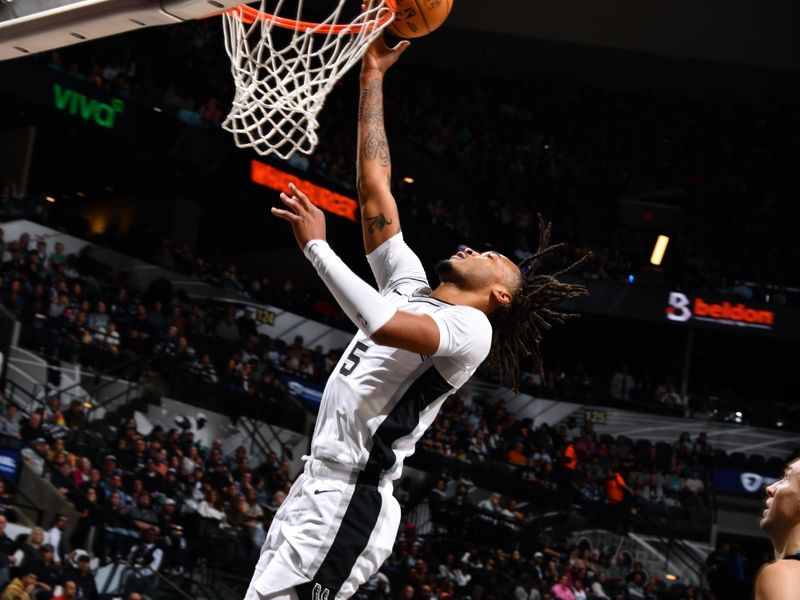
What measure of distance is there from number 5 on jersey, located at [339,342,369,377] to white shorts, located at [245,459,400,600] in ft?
0.97

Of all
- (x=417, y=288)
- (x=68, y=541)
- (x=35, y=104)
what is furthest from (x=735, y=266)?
(x=417, y=288)

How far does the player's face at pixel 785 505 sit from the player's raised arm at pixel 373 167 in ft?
5.07

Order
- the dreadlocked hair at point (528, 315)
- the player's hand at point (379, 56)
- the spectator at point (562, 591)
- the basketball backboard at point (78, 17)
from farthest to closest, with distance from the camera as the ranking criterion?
1. the spectator at point (562, 591)
2. the player's hand at point (379, 56)
3. the dreadlocked hair at point (528, 315)
4. the basketball backboard at point (78, 17)

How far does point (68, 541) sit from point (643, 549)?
895cm

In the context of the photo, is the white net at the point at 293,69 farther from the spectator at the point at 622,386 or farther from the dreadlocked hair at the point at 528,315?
the spectator at the point at 622,386

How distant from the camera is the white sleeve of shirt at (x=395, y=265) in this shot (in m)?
4.00

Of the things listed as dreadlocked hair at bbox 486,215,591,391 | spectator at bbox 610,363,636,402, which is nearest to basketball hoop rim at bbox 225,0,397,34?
dreadlocked hair at bbox 486,215,591,391

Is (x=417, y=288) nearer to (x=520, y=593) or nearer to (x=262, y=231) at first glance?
(x=520, y=593)

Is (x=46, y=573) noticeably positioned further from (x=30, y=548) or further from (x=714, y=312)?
(x=714, y=312)

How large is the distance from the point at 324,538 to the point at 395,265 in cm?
102

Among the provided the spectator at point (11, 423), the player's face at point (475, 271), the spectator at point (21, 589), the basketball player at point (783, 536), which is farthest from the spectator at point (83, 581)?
the basketball player at point (783, 536)

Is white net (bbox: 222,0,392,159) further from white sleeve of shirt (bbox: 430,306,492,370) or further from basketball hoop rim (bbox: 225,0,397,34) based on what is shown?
white sleeve of shirt (bbox: 430,306,492,370)

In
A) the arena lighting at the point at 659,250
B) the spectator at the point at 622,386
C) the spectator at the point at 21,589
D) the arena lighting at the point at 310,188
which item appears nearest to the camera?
the spectator at the point at 21,589

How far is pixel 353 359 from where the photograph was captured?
368 centimetres
